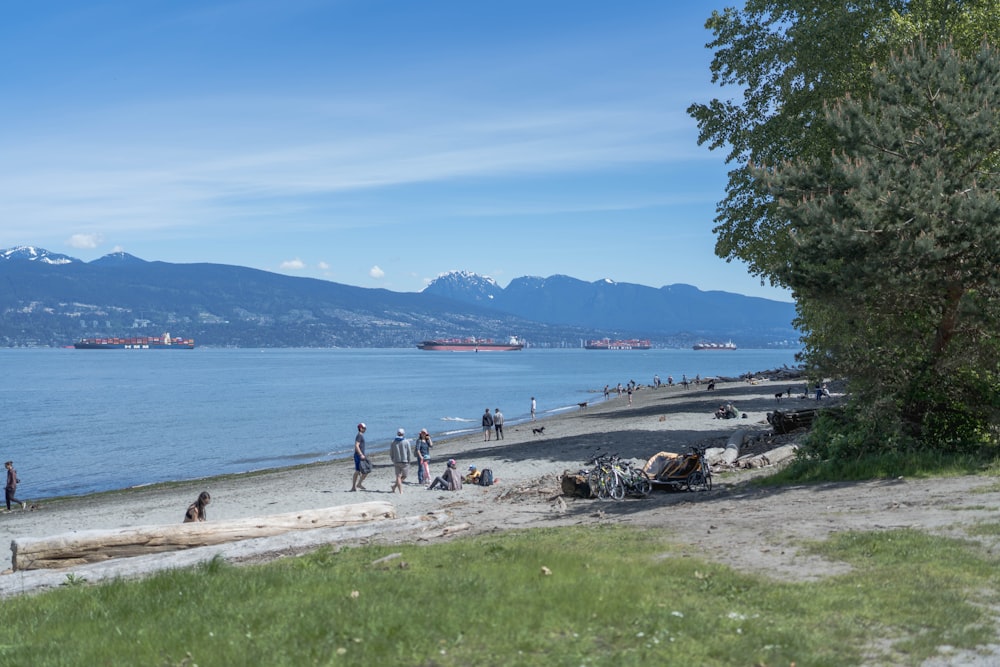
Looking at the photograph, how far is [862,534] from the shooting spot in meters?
12.8

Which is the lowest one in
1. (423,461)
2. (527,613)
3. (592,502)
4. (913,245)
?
(423,461)

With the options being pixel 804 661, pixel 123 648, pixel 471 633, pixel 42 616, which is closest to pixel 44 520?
pixel 42 616

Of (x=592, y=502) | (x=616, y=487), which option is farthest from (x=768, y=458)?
(x=592, y=502)

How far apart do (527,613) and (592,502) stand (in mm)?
11406

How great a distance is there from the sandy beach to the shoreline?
90 mm

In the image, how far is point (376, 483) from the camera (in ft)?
103

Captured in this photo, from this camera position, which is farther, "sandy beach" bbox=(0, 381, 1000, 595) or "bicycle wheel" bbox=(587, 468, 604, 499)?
"bicycle wheel" bbox=(587, 468, 604, 499)

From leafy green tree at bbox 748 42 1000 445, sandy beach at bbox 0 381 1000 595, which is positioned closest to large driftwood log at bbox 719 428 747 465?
sandy beach at bbox 0 381 1000 595

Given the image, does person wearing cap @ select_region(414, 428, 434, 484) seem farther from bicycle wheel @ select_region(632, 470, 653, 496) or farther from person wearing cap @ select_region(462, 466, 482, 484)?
bicycle wheel @ select_region(632, 470, 653, 496)

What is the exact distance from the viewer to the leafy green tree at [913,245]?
17484mm

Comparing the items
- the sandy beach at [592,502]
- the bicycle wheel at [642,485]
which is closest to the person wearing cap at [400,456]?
the sandy beach at [592,502]

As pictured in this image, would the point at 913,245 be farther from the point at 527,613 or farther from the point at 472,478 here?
the point at 472,478

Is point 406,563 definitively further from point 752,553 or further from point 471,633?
point 752,553

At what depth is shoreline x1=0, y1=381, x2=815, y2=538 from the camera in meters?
26.5
